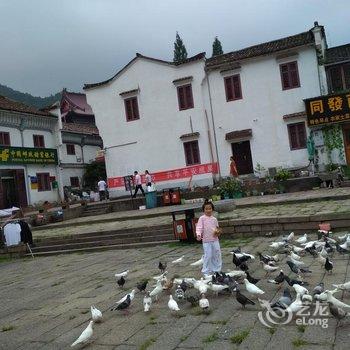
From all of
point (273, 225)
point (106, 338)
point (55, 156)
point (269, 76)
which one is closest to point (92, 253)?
point (273, 225)

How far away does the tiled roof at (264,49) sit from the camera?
Answer: 72.1ft

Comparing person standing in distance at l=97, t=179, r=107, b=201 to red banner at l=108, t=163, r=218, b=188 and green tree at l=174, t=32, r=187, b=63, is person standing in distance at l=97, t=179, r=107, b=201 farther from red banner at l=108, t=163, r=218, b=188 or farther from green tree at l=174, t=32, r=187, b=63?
green tree at l=174, t=32, r=187, b=63

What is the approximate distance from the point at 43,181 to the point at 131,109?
25.4 feet

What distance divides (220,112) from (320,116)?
540 centimetres

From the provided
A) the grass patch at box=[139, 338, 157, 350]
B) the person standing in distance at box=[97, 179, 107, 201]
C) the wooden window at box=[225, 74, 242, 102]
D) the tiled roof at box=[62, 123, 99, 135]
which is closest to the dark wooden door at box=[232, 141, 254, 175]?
the wooden window at box=[225, 74, 242, 102]

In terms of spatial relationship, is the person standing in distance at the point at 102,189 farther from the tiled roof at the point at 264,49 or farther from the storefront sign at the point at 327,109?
the storefront sign at the point at 327,109

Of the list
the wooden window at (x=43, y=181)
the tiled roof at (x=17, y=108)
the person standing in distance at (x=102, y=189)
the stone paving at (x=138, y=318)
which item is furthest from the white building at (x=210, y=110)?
the stone paving at (x=138, y=318)

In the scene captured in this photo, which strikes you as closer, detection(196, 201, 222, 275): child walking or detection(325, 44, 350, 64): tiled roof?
detection(196, 201, 222, 275): child walking

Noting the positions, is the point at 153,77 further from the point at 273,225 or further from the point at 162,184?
the point at 273,225

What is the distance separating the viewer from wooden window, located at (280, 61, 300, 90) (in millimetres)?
22281

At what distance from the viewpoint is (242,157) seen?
23.8m

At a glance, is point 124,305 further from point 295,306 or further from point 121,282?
point 295,306

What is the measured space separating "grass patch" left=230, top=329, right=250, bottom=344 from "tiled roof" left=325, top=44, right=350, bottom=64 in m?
21.1

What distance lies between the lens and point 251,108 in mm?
23234
